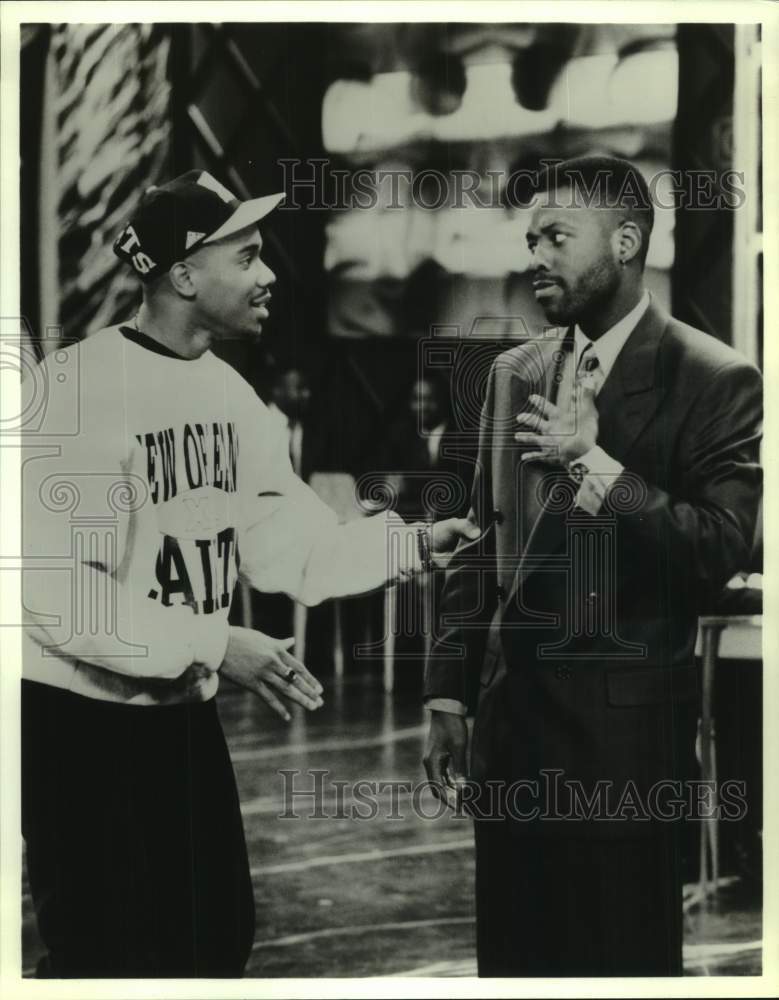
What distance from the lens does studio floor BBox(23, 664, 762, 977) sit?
4469mm

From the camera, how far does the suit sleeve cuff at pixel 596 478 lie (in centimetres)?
440

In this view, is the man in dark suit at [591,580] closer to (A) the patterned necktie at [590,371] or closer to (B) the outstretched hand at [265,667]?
(A) the patterned necktie at [590,371]

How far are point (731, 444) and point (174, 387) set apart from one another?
2.22 metres

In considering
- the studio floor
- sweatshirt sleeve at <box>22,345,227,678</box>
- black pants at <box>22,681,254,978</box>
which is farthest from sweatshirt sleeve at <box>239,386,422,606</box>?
black pants at <box>22,681,254,978</box>

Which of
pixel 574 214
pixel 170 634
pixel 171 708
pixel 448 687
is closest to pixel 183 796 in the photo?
pixel 171 708

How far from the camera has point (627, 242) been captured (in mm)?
4449

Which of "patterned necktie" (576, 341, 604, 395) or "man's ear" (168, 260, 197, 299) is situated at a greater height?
"man's ear" (168, 260, 197, 299)

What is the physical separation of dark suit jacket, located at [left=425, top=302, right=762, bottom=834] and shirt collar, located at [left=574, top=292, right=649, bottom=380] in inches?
1.2

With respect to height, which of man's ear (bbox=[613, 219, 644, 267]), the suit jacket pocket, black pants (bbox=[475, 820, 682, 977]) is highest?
man's ear (bbox=[613, 219, 644, 267])

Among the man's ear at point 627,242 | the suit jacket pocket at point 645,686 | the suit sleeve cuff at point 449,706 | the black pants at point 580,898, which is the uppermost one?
the man's ear at point 627,242

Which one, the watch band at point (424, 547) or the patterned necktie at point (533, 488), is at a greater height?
the patterned necktie at point (533, 488)

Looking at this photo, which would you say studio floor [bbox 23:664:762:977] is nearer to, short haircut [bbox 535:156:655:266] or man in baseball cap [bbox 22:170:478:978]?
man in baseball cap [bbox 22:170:478:978]

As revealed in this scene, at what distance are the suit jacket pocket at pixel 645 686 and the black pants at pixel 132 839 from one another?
157 centimetres

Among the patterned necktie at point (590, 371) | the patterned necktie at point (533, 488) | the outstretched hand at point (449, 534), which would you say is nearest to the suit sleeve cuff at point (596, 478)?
the patterned necktie at point (533, 488)
